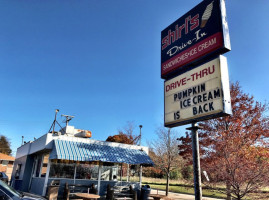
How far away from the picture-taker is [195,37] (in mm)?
7938

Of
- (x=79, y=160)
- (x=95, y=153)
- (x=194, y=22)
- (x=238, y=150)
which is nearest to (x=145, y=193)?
(x=95, y=153)

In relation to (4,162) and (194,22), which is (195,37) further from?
(4,162)

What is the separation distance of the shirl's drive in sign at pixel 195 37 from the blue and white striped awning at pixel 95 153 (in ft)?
26.3

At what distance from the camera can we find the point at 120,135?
143ft

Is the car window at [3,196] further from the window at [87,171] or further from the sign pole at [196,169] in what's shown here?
the window at [87,171]

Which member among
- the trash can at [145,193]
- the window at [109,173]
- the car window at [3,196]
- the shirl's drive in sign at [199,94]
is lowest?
the trash can at [145,193]

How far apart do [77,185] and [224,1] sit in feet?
42.2

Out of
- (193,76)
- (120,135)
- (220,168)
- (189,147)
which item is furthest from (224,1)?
(120,135)

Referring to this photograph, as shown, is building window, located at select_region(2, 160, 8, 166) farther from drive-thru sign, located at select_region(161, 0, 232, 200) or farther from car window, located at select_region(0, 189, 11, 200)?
car window, located at select_region(0, 189, 11, 200)

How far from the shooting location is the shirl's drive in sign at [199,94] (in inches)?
258

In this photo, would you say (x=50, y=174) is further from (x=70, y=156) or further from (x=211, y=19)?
(x=211, y=19)

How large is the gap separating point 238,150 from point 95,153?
29.1ft

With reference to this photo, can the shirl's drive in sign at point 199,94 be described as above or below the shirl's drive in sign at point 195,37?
below

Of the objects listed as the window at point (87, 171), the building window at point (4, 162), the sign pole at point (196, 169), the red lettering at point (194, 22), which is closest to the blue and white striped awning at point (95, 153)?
the window at point (87, 171)
